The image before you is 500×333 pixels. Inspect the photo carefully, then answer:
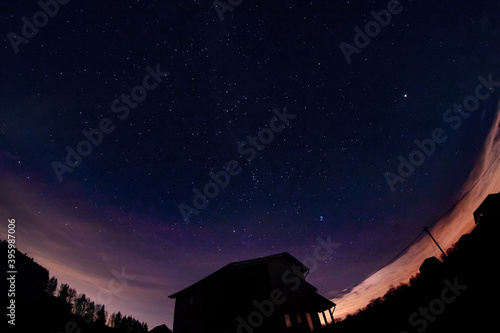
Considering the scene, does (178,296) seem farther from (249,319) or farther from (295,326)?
(295,326)

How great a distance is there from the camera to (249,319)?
53.8ft

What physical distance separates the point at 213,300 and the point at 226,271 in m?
2.76

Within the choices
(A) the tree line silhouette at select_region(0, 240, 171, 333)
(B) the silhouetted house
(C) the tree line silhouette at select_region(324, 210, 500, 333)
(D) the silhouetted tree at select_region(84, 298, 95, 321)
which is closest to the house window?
(B) the silhouetted house

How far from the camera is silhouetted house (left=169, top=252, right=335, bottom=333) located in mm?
16469

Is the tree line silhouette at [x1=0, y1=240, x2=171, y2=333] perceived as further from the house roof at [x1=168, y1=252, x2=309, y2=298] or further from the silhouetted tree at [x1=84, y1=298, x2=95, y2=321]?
the silhouetted tree at [x1=84, y1=298, x2=95, y2=321]

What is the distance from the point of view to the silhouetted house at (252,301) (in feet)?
54.0

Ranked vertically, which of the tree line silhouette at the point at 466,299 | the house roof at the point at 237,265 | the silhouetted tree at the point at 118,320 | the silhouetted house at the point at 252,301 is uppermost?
the silhouetted tree at the point at 118,320

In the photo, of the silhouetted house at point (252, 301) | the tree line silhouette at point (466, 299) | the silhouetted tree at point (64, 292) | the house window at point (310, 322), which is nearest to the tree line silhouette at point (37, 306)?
the silhouetted house at point (252, 301)

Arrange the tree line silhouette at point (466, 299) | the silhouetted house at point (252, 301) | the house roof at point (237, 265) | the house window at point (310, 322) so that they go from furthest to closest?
1. the house roof at point (237, 265)
2. the house window at point (310, 322)
3. the silhouetted house at point (252, 301)
4. the tree line silhouette at point (466, 299)

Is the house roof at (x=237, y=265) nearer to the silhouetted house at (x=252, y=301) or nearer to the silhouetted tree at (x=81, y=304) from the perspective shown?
the silhouetted house at (x=252, y=301)

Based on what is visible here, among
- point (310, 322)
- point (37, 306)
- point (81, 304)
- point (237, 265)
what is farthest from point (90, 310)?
point (310, 322)

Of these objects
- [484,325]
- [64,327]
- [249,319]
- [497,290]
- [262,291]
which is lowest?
[484,325]

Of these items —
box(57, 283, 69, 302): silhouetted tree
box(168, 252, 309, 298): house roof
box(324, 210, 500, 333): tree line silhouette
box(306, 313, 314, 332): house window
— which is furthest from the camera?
box(57, 283, 69, 302): silhouetted tree

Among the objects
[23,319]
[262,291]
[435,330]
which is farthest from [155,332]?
[435,330]
